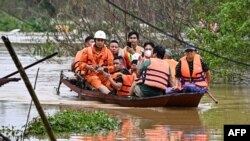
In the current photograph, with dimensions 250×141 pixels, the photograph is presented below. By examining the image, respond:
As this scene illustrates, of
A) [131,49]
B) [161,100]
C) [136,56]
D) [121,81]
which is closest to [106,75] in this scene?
[121,81]

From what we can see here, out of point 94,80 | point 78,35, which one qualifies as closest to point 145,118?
point 94,80

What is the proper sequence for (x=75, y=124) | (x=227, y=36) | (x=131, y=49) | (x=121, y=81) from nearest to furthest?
1. (x=75, y=124)
2. (x=121, y=81)
3. (x=131, y=49)
4. (x=227, y=36)

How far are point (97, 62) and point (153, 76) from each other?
262cm

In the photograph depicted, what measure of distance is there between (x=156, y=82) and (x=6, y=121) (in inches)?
142

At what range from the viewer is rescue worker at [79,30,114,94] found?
20.5 meters

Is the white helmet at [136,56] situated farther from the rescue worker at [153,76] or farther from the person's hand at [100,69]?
the rescue worker at [153,76]

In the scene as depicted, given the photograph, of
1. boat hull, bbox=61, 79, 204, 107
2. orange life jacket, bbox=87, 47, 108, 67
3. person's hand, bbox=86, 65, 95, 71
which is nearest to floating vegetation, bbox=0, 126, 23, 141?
boat hull, bbox=61, 79, 204, 107

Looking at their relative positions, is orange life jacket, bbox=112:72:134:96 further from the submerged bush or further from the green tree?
the submerged bush

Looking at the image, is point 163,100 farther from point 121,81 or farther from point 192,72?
point 121,81

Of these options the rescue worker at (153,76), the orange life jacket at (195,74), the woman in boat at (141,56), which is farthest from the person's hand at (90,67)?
the orange life jacket at (195,74)

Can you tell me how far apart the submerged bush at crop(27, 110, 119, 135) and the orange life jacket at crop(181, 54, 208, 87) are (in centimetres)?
377

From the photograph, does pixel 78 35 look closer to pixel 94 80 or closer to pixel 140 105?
pixel 94 80

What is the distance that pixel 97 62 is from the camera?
68.3ft

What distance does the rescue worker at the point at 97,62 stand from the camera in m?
20.5
